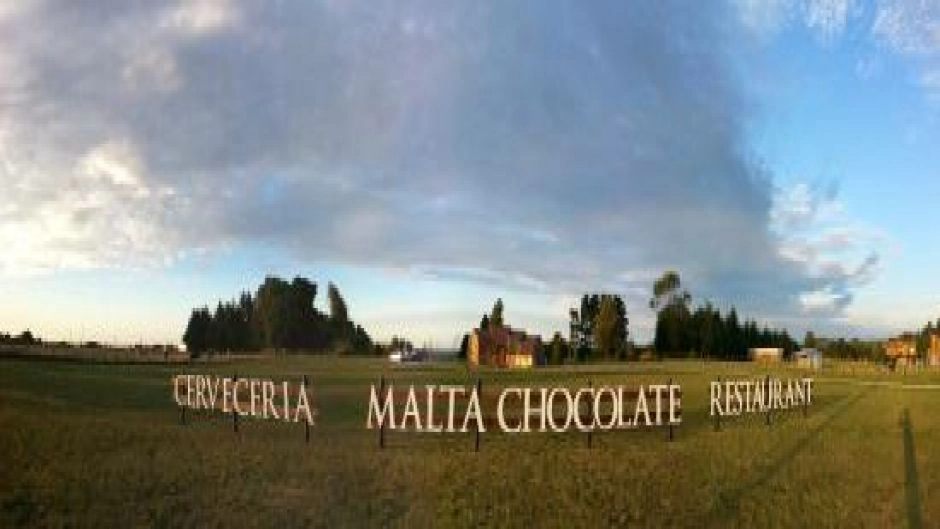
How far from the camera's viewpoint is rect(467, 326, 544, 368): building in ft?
373

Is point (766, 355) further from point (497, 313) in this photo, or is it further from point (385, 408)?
point (385, 408)

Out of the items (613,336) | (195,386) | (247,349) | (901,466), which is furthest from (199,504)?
(613,336)

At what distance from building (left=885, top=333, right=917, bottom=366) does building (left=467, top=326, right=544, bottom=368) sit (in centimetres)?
6037

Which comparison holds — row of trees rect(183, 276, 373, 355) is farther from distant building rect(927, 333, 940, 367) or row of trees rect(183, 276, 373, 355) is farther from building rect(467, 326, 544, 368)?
distant building rect(927, 333, 940, 367)

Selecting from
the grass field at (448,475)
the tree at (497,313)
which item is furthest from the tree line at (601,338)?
the grass field at (448,475)

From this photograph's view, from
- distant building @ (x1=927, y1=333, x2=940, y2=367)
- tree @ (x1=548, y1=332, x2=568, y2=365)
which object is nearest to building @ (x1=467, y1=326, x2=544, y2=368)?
tree @ (x1=548, y1=332, x2=568, y2=365)

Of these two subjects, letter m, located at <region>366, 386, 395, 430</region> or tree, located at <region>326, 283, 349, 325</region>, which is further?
tree, located at <region>326, 283, 349, 325</region>

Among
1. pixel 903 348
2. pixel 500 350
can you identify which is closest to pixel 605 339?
pixel 500 350

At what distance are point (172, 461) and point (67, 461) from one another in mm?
2044

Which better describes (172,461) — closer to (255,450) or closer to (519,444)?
(255,450)

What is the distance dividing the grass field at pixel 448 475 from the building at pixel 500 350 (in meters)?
79.2

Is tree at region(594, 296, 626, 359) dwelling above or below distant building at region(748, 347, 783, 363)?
above

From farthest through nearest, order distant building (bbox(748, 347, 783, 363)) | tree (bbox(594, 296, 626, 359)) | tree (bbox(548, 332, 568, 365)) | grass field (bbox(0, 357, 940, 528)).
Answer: distant building (bbox(748, 347, 783, 363)) → tree (bbox(594, 296, 626, 359)) → tree (bbox(548, 332, 568, 365)) → grass field (bbox(0, 357, 940, 528))

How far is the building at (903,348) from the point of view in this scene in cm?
15295
